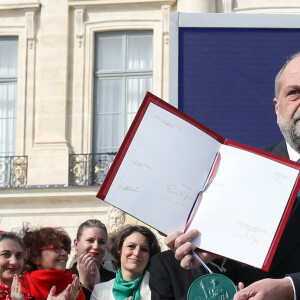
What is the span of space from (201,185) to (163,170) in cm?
11

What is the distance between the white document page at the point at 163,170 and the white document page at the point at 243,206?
0.16ft

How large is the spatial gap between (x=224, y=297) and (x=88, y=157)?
54.9ft

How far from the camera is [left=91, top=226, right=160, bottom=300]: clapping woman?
18.0 feet

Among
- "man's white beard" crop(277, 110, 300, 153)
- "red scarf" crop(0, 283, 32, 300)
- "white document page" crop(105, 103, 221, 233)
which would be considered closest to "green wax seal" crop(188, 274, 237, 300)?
"white document page" crop(105, 103, 221, 233)

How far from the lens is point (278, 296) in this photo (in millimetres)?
2713

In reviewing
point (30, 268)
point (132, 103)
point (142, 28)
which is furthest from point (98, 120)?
point (30, 268)

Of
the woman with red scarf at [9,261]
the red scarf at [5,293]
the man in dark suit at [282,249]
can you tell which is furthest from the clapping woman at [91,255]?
the man in dark suit at [282,249]

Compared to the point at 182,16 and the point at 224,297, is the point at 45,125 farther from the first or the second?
the point at 224,297

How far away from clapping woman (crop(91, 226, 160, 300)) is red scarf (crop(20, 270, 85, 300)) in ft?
0.54

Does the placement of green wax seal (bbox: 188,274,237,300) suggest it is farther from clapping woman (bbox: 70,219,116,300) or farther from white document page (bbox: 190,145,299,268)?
clapping woman (bbox: 70,219,116,300)

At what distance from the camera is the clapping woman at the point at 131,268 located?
18.0 ft

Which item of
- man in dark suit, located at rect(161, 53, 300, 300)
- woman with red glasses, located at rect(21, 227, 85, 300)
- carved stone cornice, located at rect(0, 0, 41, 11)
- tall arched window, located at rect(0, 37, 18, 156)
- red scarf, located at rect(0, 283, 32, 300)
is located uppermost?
carved stone cornice, located at rect(0, 0, 41, 11)

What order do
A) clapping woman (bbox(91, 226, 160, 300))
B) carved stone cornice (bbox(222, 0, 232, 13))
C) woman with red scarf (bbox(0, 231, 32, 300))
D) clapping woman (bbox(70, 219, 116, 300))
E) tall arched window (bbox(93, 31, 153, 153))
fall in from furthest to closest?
tall arched window (bbox(93, 31, 153, 153))
carved stone cornice (bbox(222, 0, 232, 13))
clapping woman (bbox(70, 219, 116, 300))
clapping woman (bbox(91, 226, 160, 300))
woman with red scarf (bbox(0, 231, 32, 300))

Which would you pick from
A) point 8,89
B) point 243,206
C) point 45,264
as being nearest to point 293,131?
point 243,206
